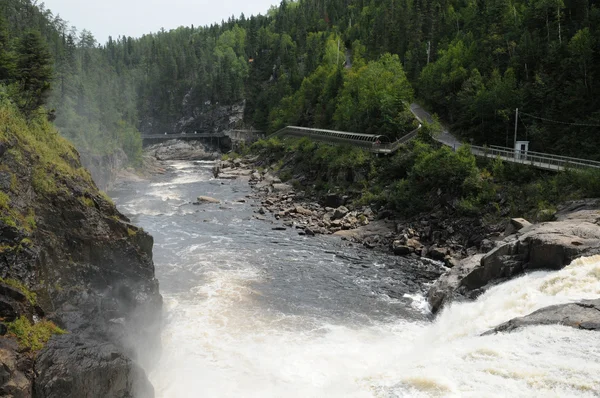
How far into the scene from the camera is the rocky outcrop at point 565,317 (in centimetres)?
1491

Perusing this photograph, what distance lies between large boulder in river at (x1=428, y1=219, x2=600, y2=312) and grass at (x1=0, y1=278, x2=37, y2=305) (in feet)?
62.9

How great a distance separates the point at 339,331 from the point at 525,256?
33.6ft

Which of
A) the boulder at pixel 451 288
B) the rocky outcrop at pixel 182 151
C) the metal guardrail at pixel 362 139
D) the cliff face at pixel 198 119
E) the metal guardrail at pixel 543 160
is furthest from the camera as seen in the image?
the cliff face at pixel 198 119

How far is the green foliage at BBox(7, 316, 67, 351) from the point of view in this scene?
11977 mm

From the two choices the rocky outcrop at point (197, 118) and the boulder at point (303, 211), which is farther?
the rocky outcrop at point (197, 118)

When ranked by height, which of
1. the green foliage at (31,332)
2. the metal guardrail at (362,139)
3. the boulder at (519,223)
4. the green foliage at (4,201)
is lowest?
the boulder at (519,223)

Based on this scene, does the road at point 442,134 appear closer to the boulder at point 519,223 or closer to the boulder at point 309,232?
the boulder at point 519,223

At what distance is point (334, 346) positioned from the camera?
66.6 ft

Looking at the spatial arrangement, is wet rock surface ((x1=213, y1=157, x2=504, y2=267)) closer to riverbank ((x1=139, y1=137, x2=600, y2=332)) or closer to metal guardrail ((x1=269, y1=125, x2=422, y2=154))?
riverbank ((x1=139, y1=137, x2=600, y2=332))

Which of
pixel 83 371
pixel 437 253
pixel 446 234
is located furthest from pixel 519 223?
pixel 83 371

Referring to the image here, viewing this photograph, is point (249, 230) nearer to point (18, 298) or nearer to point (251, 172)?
point (18, 298)

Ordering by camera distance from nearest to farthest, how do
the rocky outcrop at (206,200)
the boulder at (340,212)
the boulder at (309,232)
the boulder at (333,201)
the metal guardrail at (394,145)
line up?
the boulder at (309,232) < the boulder at (340,212) < the boulder at (333,201) < the metal guardrail at (394,145) < the rocky outcrop at (206,200)

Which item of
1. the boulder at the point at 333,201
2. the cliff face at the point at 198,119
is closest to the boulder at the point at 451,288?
the boulder at the point at 333,201

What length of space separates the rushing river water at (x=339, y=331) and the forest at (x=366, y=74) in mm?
13549
